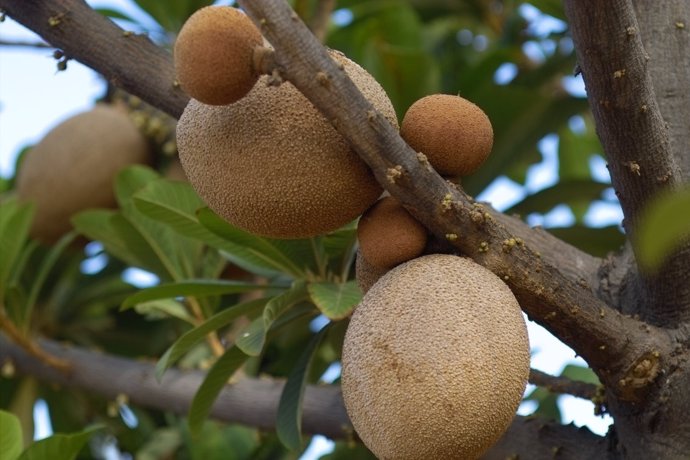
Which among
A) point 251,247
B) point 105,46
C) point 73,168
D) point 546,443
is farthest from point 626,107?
point 73,168

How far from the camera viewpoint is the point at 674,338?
3.27 feet

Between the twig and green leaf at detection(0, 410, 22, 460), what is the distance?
609 mm

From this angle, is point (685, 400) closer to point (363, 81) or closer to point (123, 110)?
point (363, 81)

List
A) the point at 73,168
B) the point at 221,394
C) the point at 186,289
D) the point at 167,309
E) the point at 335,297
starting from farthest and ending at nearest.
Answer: the point at 73,168, the point at 167,309, the point at 221,394, the point at 186,289, the point at 335,297

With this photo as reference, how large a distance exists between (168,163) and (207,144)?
135 cm

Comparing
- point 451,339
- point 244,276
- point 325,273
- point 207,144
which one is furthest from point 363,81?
point 244,276

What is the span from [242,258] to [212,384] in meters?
0.22

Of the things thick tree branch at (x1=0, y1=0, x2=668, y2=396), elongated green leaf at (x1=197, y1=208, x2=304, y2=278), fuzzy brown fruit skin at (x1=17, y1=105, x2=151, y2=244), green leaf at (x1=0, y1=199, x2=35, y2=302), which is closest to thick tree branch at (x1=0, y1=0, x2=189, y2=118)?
thick tree branch at (x1=0, y1=0, x2=668, y2=396)

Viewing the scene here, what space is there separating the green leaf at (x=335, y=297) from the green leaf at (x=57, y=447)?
308 millimetres

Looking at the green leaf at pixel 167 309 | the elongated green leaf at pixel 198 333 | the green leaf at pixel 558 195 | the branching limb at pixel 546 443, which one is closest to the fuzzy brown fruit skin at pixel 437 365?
the branching limb at pixel 546 443

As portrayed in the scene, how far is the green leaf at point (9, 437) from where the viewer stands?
4.06ft

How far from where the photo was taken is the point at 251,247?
54.7 inches

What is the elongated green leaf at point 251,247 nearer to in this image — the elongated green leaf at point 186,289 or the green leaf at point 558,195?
the elongated green leaf at point 186,289

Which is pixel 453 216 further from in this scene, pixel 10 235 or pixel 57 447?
pixel 10 235
